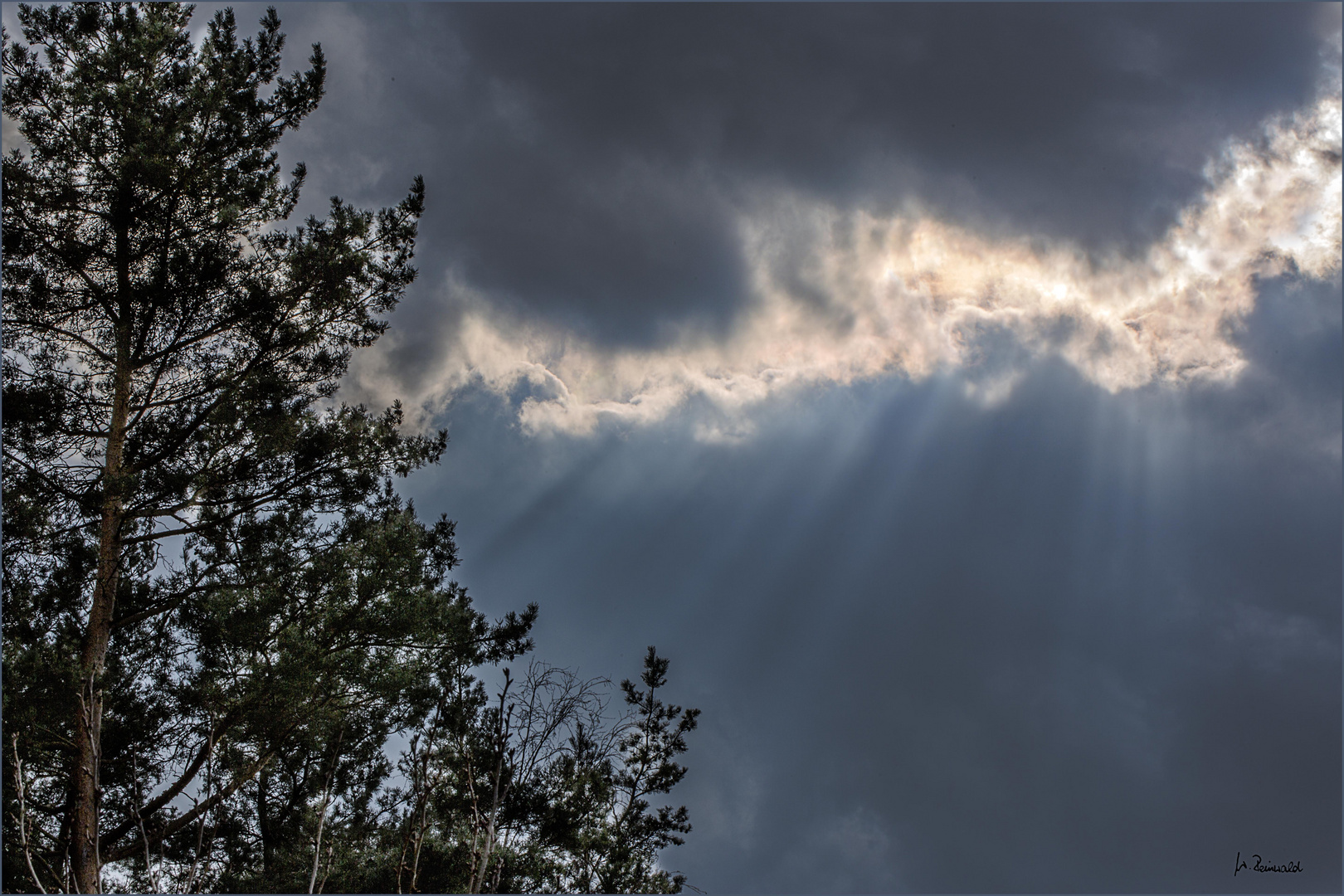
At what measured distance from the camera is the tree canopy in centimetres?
835

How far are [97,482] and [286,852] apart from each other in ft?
21.5

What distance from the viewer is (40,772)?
7.89m

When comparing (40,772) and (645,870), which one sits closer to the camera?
(40,772)

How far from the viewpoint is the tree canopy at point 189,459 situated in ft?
27.4

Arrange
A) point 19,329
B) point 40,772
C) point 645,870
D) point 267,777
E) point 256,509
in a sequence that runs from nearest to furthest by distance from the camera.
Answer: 1. point 40,772
2. point 19,329
3. point 256,509
4. point 645,870
5. point 267,777

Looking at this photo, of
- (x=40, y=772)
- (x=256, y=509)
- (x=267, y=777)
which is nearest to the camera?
(x=40, y=772)

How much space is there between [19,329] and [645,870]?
10766 millimetres

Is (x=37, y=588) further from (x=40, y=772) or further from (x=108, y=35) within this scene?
(x=108, y=35)

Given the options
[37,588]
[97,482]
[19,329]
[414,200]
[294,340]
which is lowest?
[37,588]

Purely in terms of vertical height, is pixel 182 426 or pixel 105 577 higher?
pixel 182 426

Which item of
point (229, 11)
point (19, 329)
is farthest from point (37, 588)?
point (229, 11)

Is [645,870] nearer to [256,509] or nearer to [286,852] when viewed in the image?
[286,852]

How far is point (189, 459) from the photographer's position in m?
8.98

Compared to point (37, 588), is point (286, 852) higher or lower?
lower
